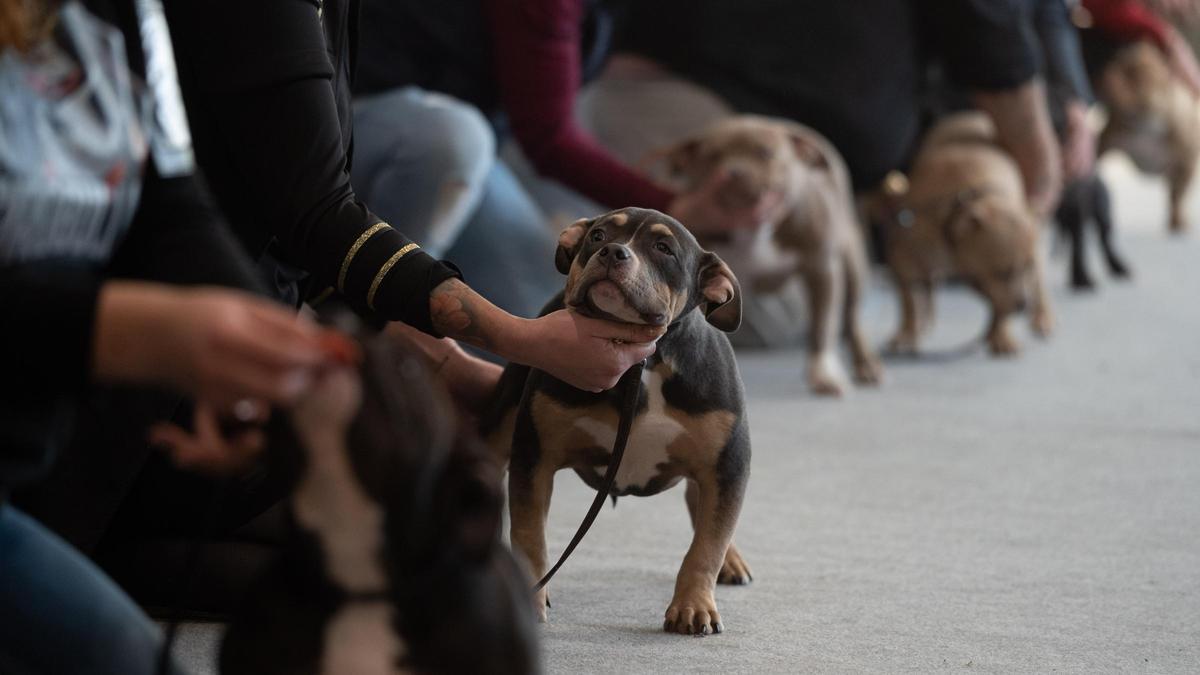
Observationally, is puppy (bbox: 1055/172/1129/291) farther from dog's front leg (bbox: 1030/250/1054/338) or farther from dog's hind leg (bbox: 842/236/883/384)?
dog's hind leg (bbox: 842/236/883/384)

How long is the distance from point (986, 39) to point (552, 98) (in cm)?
151

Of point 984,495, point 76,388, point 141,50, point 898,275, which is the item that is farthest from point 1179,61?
point 76,388

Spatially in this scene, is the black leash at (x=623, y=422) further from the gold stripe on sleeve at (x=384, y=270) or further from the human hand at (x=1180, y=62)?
the human hand at (x=1180, y=62)

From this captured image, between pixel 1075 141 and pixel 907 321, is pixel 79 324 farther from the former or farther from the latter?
pixel 1075 141

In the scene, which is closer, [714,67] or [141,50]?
[141,50]

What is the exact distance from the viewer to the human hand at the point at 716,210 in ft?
10.7

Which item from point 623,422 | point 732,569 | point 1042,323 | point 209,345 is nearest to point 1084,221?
point 1042,323

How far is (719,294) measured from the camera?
1.61m

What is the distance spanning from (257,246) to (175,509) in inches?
13.5

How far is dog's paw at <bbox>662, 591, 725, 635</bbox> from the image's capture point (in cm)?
168

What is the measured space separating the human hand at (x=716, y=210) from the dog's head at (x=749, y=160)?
0.01m

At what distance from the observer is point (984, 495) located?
98.0 inches

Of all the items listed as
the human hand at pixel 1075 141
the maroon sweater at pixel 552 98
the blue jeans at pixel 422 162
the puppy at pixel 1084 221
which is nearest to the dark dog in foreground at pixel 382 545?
the blue jeans at pixel 422 162

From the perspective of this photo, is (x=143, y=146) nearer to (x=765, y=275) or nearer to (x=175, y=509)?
(x=175, y=509)
